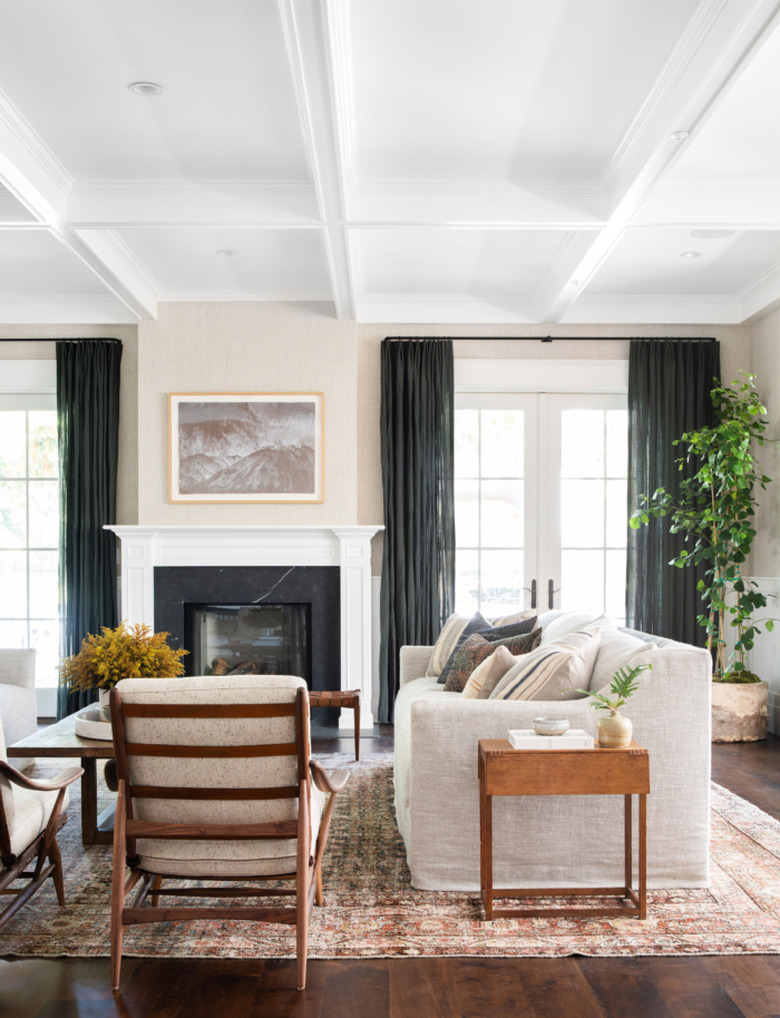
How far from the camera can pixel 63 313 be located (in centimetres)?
583

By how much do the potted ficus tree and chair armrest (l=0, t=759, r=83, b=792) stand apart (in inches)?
151

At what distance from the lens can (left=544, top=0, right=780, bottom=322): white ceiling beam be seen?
2588 millimetres

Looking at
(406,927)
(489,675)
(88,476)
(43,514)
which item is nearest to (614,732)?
(489,675)

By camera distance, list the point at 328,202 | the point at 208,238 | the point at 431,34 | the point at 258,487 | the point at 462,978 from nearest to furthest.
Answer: the point at 462,978, the point at 431,34, the point at 328,202, the point at 208,238, the point at 258,487

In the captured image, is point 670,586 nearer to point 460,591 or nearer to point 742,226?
point 460,591

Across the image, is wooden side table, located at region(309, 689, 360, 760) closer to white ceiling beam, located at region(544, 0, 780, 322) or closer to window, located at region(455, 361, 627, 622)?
window, located at region(455, 361, 627, 622)

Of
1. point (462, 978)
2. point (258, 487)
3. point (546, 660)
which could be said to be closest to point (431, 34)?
point (546, 660)

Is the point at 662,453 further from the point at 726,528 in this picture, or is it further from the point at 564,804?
the point at 564,804

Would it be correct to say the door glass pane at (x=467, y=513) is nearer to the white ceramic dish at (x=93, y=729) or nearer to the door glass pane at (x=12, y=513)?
the door glass pane at (x=12, y=513)

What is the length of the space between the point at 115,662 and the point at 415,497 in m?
2.81

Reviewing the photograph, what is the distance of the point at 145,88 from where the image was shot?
10.4 ft

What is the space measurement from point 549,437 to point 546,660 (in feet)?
10.6

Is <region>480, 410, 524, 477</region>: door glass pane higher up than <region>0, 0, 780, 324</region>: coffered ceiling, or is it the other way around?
<region>0, 0, 780, 324</region>: coffered ceiling

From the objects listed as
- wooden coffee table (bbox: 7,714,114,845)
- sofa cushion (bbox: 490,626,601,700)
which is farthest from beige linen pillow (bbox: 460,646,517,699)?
wooden coffee table (bbox: 7,714,114,845)
